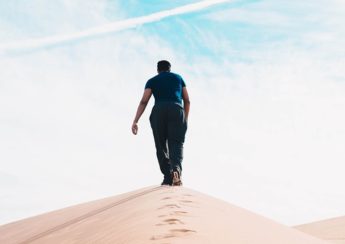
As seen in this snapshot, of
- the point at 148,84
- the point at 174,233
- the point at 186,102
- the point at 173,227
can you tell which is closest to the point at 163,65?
the point at 148,84

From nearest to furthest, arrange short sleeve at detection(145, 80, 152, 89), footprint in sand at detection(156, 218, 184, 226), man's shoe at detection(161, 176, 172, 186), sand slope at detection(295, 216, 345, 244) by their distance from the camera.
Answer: footprint in sand at detection(156, 218, 184, 226) → man's shoe at detection(161, 176, 172, 186) → short sleeve at detection(145, 80, 152, 89) → sand slope at detection(295, 216, 345, 244)

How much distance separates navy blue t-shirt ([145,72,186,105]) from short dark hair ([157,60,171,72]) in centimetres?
11

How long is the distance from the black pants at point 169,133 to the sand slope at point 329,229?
2.28 metres

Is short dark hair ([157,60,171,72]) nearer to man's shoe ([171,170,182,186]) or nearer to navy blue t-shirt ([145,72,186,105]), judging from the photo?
navy blue t-shirt ([145,72,186,105])

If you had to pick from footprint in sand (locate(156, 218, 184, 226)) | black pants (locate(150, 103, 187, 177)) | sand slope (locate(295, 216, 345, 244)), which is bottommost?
sand slope (locate(295, 216, 345, 244))

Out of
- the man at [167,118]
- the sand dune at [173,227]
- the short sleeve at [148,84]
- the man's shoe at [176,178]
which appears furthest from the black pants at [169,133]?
the sand dune at [173,227]

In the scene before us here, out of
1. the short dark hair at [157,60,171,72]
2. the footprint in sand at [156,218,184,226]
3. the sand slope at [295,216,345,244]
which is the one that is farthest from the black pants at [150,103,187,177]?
the footprint in sand at [156,218,184,226]

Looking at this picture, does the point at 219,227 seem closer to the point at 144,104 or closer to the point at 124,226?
the point at 124,226

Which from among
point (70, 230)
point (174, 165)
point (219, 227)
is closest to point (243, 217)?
point (219, 227)

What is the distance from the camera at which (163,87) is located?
6426mm

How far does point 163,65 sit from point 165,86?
0.31 metres

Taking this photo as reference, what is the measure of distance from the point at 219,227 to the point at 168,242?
708 millimetres

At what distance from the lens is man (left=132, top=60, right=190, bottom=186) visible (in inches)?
252

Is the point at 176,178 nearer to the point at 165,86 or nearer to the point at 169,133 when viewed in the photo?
the point at 169,133
